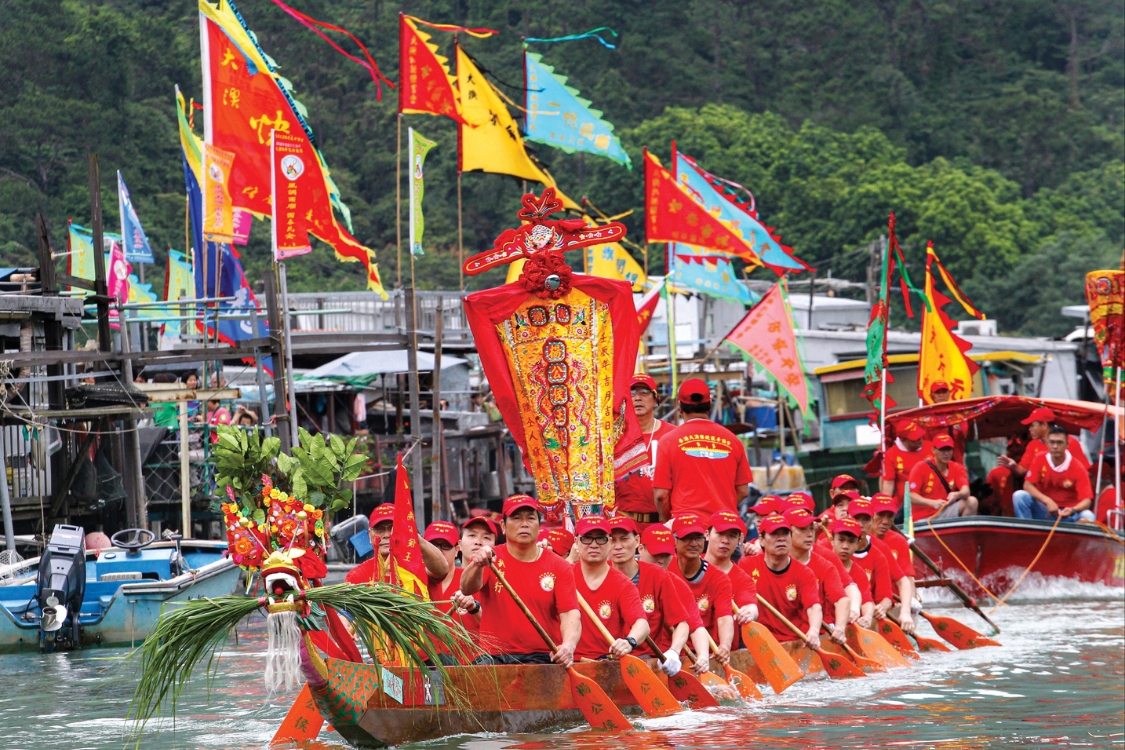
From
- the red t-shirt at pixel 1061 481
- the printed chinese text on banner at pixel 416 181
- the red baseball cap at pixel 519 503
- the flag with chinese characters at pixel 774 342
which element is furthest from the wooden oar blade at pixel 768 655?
the flag with chinese characters at pixel 774 342

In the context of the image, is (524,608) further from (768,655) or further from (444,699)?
(768,655)

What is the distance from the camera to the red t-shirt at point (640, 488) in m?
12.5

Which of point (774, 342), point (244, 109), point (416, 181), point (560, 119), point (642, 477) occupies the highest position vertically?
point (560, 119)

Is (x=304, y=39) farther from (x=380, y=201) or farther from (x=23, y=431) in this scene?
(x=23, y=431)

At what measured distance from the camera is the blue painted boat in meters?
15.4

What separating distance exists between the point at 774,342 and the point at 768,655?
1033 cm

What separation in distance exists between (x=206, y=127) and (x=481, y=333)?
7.62 m

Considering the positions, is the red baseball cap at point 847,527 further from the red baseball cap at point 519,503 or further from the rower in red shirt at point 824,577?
the red baseball cap at point 519,503

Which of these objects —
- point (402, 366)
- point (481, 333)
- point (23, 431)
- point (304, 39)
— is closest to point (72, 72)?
point (304, 39)

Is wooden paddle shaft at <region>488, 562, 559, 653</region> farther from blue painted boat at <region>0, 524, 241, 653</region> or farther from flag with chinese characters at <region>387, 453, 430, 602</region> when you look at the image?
blue painted boat at <region>0, 524, 241, 653</region>

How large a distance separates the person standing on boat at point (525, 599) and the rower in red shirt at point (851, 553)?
4.07 meters

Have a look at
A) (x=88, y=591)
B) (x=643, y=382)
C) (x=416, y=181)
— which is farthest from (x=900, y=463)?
(x=88, y=591)

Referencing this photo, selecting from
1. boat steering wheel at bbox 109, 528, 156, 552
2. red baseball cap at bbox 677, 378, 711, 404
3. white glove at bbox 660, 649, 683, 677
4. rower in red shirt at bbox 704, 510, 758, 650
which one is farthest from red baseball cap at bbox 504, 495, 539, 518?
boat steering wheel at bbox 109, 528, 156, 552

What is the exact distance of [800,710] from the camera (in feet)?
38.2
